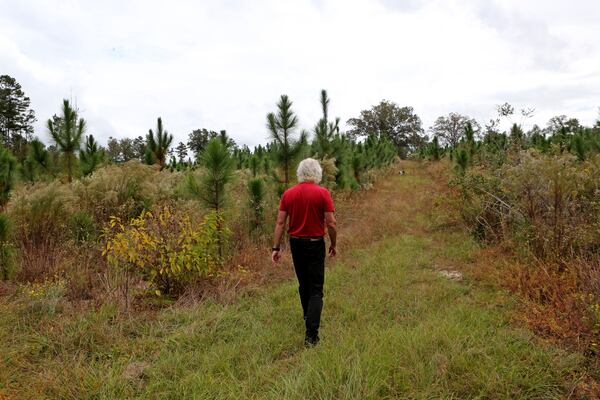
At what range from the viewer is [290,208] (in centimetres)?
377

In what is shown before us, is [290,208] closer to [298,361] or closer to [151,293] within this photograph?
[298,361]

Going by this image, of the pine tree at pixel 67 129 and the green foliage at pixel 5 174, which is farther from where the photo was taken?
the green foliage at pixel 5 174

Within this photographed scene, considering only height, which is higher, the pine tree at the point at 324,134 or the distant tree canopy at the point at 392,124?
the distant tree canopy at the point at 392,124

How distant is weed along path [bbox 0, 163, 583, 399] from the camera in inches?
105

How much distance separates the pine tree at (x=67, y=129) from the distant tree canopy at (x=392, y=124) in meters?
54.2

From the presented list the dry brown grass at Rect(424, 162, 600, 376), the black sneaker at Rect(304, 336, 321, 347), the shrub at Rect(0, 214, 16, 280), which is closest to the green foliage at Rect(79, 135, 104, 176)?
the shrub at Rect(0, 214, 16, 280)

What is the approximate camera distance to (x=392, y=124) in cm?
6028

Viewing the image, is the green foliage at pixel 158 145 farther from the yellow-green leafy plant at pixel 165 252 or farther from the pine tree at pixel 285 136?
the yellow-green leafy plant at pixel 165 252

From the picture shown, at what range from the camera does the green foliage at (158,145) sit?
10469 mm

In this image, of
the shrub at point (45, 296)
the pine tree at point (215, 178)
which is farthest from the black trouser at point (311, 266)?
the shrub at point (45, 296)

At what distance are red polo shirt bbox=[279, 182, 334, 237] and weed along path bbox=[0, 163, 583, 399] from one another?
1126 millimetres

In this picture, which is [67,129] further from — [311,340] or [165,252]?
[311,340]

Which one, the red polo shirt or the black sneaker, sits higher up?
the red polo shirt

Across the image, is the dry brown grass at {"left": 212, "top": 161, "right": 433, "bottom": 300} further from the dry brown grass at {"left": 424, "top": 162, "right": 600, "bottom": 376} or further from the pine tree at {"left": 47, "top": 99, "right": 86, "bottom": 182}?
the pine tree at {"left": 47, "top": 99, "right": 86, "bottom": 182}
